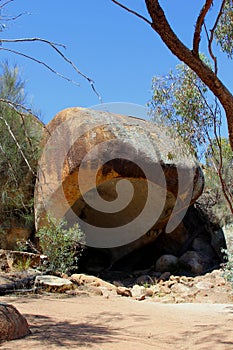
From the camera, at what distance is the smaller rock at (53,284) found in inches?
327

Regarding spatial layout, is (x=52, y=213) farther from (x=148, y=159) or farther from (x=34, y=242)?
(x=148, y=159)

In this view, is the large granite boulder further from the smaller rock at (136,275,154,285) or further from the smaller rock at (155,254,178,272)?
the smaller rock at (136,275,154,285)

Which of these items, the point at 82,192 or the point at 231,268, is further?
the point at 82,192

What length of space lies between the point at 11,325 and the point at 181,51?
331cm

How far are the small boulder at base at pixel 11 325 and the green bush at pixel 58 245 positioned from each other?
5.48 metres

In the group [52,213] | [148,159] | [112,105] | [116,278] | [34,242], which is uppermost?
[112,105]

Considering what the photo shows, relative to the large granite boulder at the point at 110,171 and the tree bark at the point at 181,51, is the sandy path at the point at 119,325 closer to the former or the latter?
the tree bark at the point at 181,51

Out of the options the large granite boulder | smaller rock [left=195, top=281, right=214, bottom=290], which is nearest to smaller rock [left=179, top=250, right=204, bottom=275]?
the large granite boulder

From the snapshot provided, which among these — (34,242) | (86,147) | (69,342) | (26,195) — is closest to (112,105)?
(86,147)

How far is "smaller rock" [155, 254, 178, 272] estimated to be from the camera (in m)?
12.5

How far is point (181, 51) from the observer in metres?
4.80

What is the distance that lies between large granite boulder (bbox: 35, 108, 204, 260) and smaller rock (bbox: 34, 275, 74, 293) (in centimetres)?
229

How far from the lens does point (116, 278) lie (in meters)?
12.4

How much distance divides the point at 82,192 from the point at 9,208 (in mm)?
2129
